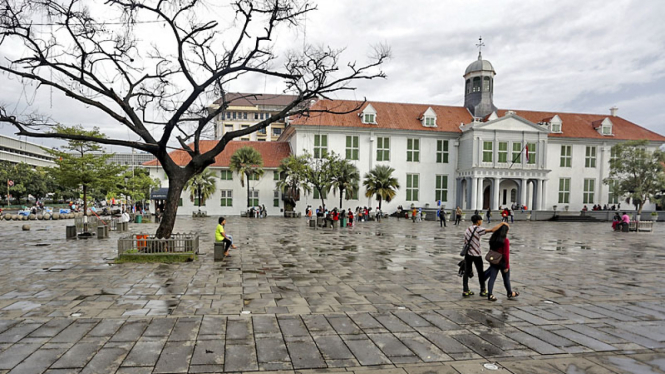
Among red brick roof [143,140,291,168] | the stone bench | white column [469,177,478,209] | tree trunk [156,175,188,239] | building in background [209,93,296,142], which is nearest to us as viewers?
tree trunk [156,175,188,239]

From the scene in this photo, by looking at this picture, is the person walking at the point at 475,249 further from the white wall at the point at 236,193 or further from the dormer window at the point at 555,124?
the dormer window at the point at 555,124

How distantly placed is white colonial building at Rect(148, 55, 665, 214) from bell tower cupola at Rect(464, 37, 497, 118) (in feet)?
0.40

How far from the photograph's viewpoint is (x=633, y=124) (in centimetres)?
4862

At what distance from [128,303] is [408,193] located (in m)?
37.3

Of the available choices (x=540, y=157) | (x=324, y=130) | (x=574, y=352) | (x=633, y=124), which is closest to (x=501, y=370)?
(x=574, y=352)

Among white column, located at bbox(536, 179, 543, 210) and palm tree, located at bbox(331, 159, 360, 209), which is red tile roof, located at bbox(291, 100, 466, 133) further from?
white column, located at bbox(536, 179, 543, 210)

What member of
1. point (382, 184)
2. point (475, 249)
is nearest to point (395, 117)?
point (382, 184)

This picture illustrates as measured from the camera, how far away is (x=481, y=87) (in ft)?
151

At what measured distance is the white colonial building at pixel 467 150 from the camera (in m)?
40.4

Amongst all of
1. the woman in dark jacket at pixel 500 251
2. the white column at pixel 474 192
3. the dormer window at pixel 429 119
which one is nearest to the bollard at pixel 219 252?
the woman in dark jacket at pixel 500 251

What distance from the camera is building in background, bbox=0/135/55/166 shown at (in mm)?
74619

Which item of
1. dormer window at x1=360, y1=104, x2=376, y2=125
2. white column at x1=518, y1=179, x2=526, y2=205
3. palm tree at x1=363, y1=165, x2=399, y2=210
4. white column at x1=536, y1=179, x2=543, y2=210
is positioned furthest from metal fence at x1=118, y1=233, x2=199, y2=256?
white column at x1=536, y1=179, x2=543, y2=210

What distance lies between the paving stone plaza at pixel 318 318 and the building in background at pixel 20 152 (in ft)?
248

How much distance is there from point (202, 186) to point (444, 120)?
93.8ft
